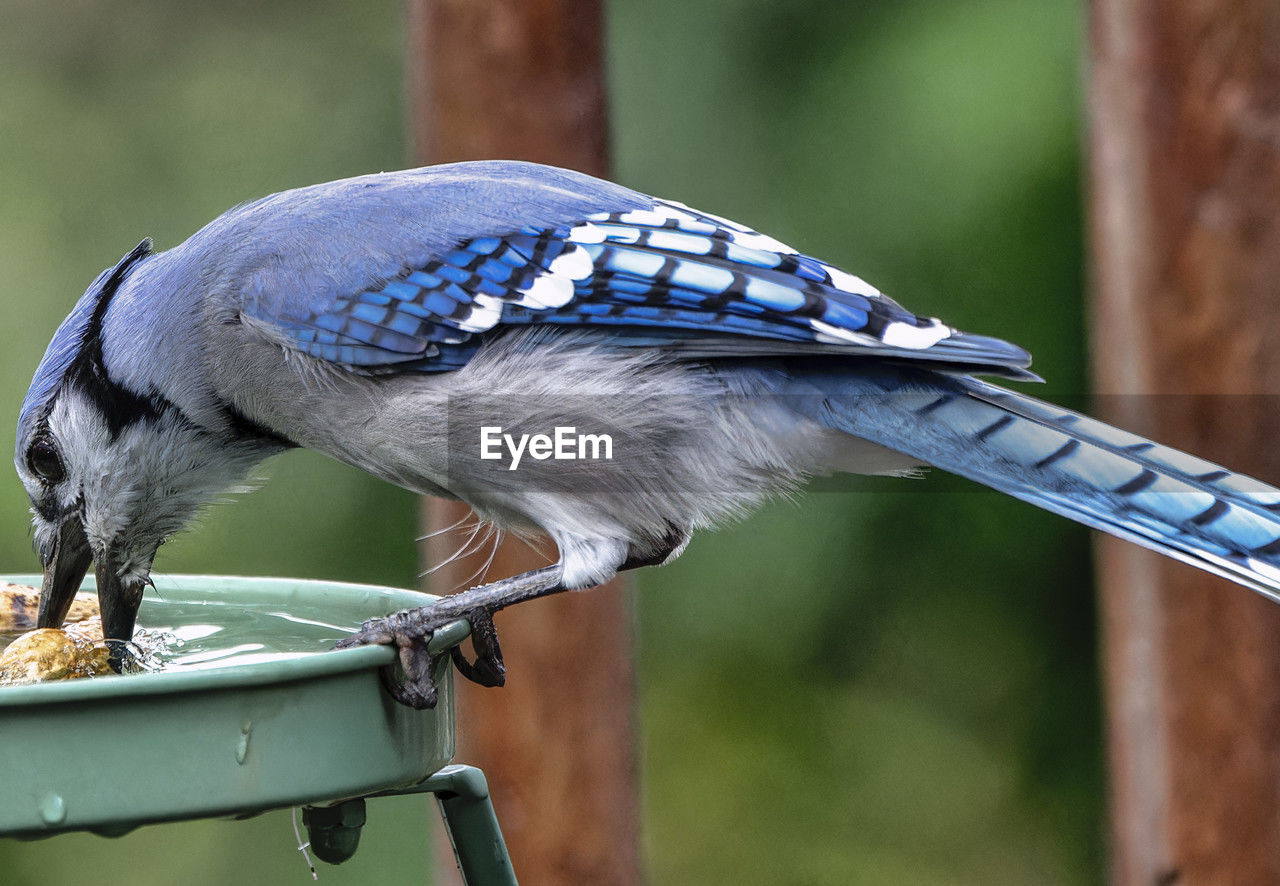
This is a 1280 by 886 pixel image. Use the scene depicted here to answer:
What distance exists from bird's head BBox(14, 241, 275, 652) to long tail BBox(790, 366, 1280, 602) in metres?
0.88

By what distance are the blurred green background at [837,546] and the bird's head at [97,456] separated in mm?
1410

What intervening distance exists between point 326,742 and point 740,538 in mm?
2193

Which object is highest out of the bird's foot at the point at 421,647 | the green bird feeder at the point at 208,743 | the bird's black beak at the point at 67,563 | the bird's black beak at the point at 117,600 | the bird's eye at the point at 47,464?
the bird's eye at the point at 47,464

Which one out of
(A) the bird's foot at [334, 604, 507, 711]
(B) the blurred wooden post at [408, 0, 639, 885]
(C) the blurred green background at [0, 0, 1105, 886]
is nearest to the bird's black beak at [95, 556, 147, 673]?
(A) the bird's foot at [334, 604, 507, 711]

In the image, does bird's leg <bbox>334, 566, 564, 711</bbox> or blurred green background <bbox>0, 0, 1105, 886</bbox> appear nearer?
bird's leg <bbox>334, 566, 564, 711</bbox>

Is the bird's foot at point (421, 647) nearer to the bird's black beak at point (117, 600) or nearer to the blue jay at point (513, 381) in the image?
the blue jay at point (513, 381)

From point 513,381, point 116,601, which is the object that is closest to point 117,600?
point 116,601

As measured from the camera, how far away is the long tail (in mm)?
1664

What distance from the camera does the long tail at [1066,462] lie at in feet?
5.46

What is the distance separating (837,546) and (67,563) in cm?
190

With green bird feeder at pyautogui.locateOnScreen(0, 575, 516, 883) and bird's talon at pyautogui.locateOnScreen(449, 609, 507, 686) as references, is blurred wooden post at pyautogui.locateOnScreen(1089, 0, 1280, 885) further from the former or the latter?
green bird feeder at pyautogui.locateOnScreen(0, 575, 516, 883)

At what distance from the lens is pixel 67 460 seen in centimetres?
203

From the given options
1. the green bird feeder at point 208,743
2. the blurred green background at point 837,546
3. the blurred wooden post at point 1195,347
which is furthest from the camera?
the blurred green background at point 837,546

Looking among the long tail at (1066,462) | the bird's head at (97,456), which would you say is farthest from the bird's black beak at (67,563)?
the long tail at (1066,462)
